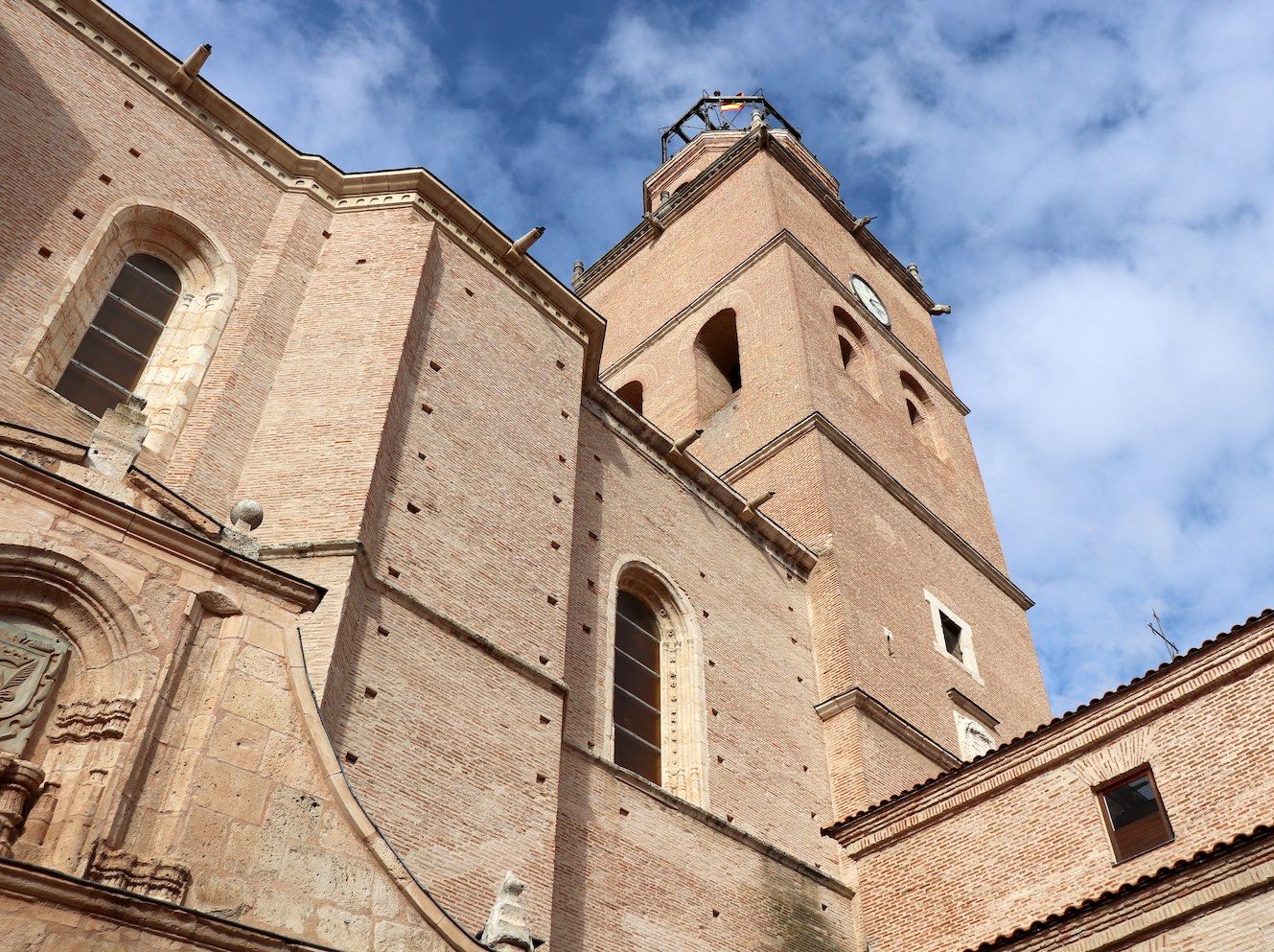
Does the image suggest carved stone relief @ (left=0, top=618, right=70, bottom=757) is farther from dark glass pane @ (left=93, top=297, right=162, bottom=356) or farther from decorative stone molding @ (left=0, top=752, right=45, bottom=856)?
dark glass pane @ (left=93, top=297, right=162, bottom=356)

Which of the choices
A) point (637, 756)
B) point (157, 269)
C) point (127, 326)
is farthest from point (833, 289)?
point (127, 326)

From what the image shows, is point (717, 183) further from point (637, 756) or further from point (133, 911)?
point (133, 911)

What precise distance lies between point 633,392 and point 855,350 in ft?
14.2

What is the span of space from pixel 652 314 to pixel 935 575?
354 inches

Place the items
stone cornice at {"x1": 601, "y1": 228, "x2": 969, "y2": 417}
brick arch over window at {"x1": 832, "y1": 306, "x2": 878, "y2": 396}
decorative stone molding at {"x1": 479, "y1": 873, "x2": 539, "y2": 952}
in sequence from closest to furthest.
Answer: decorative stone molding at {"x1": 479, "y1": 873, "x2": 539, "y2": 952}
brick arch over window at {"x1": 832, "y1": 306, "x2": 878, "y2": 396}
stone cornice at {"x1": 601, "y1": 228, "x2": 969, "y2": 417}

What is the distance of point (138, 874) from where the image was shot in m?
5.34

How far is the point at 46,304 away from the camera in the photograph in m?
9.45

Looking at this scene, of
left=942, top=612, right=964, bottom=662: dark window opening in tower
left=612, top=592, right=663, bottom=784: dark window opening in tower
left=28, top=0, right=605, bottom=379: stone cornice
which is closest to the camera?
left=28, top=0, right=605, bottom=379: stone cornice

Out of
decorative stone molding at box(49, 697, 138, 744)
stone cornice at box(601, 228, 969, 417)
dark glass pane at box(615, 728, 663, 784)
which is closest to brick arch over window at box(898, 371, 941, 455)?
stone cornice at box(601, 228, 969, 417)

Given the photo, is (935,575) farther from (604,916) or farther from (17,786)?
(17,786)

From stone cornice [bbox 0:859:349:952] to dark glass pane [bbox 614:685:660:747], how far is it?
6.86 metres

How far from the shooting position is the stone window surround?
17.4m

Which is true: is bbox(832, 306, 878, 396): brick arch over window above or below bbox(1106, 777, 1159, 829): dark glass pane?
above

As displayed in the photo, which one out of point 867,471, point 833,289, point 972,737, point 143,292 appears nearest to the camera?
point 143,292
